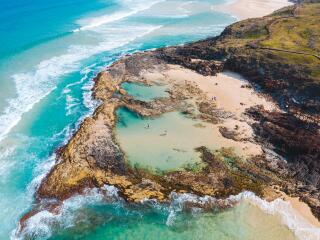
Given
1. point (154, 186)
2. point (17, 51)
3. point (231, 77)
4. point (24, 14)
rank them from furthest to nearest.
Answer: point (24, 14) < point (17, 51) < point (231, 77) < point (154, 186)

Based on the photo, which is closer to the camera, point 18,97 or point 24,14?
point 18,97

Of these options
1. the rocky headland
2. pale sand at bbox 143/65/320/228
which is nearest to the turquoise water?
the rocky headland

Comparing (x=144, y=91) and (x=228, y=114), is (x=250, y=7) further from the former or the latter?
(x=228, y=114)

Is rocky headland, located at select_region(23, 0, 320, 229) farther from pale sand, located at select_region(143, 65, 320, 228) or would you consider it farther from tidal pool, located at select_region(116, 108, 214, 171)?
tidal pool, located at select_region(116, 108, 214, 171)

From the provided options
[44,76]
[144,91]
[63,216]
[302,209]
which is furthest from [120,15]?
[302,209]

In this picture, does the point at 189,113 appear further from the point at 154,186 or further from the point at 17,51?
the point at 17,51

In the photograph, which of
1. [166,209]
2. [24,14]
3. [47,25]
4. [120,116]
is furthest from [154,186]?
[24,14]
